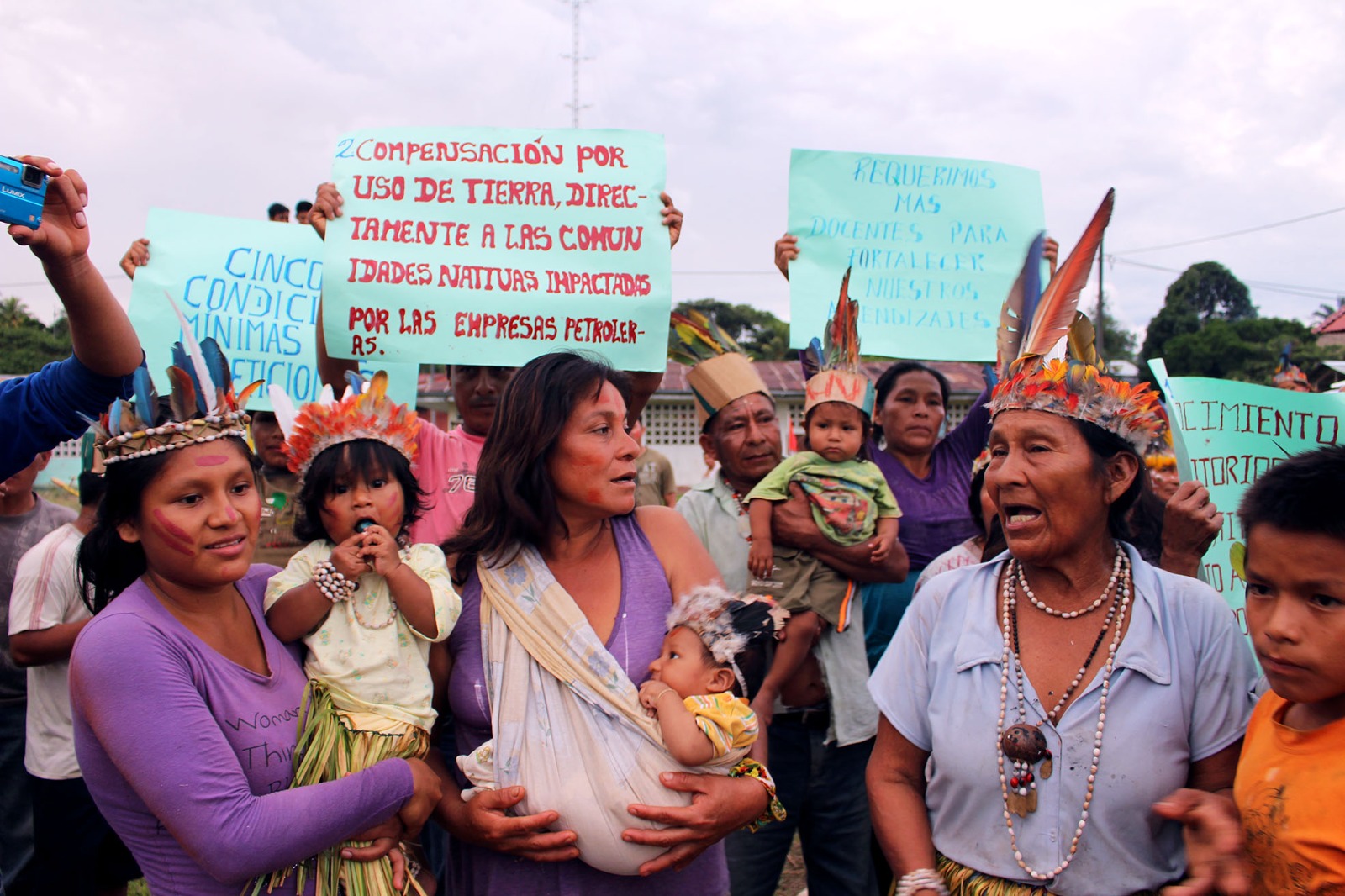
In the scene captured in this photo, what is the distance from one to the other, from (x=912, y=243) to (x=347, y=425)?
10.0ft

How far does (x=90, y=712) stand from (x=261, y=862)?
48 centimetres

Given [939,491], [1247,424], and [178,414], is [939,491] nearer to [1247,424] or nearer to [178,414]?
[1247,424]

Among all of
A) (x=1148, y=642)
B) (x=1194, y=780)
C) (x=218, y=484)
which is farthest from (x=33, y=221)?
(x=1194, y=780)

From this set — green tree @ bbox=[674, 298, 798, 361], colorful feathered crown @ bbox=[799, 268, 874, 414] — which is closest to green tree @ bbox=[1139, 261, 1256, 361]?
green tree @ bbox=[674, 298, 798, 361]

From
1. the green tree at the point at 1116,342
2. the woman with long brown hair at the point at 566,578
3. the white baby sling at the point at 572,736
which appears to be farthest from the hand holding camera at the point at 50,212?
the green tree at the point at 1116,342

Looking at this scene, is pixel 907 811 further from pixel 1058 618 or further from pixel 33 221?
pixel 33 221

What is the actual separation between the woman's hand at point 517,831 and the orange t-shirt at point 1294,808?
147 centimetres

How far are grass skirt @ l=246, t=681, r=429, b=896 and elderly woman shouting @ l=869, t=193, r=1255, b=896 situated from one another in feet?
4.04

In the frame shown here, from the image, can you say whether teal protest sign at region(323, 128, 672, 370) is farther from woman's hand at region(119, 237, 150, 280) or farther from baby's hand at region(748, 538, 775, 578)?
woman's hand at region(119, 237, 150, 280)

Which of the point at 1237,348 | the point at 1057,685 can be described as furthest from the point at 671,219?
the point at 1237,348

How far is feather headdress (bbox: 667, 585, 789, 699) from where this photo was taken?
2.40m

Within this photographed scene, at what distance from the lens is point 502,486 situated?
2.53 m

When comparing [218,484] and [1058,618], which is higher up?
[218,484]

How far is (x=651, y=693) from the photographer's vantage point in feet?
7.59
